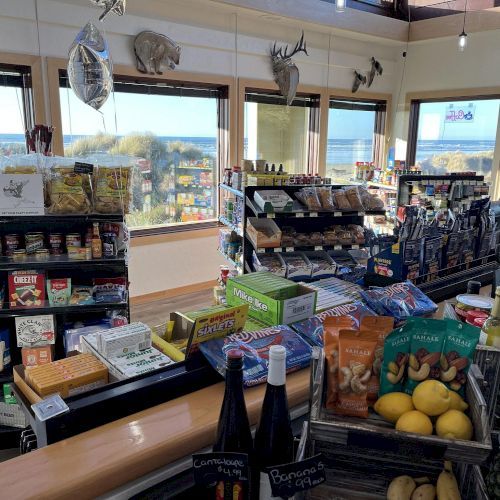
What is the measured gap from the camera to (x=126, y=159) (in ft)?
10.4

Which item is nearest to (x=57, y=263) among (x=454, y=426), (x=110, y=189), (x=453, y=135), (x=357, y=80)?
(x=110, y=189)

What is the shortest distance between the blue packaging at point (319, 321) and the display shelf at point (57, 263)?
1.90m

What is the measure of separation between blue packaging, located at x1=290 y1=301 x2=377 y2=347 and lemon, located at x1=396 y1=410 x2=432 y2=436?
18.5 inches

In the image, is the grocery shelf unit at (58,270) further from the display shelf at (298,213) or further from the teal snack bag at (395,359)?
the teal snack bag at (395,359)

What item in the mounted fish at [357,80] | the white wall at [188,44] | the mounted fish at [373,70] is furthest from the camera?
the mounted fish at [373,70]

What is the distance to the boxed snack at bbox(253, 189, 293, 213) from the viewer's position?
417cm

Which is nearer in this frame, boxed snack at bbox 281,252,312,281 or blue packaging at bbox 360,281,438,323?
blue packaging at bbox 360,281,438,323

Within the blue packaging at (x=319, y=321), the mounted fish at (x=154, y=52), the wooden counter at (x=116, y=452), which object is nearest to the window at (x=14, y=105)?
the mounted fish at (x=154, y=52)

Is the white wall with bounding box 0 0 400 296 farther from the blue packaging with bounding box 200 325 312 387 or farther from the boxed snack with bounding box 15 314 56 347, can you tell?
the blue packaging with bounding box 200 325 312 387

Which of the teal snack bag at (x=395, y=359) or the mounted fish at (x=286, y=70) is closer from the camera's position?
the teal snack bag at (x=395, y=359)

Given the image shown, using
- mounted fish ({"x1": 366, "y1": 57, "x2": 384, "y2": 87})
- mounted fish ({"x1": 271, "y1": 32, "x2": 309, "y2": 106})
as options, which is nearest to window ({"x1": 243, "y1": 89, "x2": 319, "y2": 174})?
mounted fish ({"x1": 271, "y1": 32, "x2": 309, "y2": 106})

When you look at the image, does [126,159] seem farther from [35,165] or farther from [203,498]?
[203,498]

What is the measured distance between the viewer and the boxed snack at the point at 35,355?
3.06 m

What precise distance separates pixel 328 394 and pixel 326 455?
130mm
